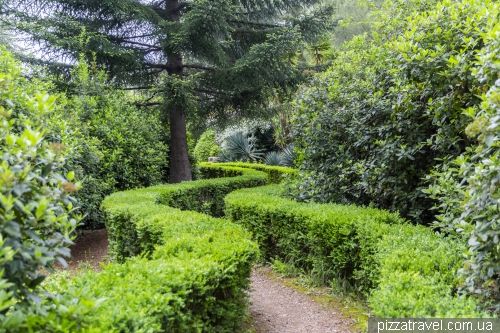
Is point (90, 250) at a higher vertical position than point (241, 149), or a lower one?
lower

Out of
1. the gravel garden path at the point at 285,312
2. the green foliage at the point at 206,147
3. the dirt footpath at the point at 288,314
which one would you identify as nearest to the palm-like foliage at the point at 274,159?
the green foliage at the point at 206,147

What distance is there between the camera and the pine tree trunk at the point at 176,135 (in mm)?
9969

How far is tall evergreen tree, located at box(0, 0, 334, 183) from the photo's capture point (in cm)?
801

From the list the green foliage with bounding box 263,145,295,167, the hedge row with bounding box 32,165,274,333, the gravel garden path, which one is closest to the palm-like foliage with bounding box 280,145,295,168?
the green foliage with bounding box 263,145,295,167

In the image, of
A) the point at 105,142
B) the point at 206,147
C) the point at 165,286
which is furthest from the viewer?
the point at 206,147

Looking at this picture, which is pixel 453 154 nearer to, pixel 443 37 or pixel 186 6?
pixel 443 37

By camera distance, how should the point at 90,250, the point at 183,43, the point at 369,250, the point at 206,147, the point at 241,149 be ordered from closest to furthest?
1. the point at 369,250
2. the point at 90,250
3. the point at 183,43
4. the point at 241,149
5. the point at 206,147

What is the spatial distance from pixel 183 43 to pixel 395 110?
5587 millimetres

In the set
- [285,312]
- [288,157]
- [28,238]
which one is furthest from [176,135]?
[28,238]

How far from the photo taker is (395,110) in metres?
4.80

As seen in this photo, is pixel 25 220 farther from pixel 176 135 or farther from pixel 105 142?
pixel 176 135

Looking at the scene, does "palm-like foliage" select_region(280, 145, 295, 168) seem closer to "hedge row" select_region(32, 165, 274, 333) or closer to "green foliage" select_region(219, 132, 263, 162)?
"green foliage" select_region(219, 132, 263, 162)

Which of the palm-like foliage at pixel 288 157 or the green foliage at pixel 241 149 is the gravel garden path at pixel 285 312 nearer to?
the palm-like foliage at pixel 288 157

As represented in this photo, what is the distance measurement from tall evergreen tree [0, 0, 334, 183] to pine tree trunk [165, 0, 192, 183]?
3 centimetres
